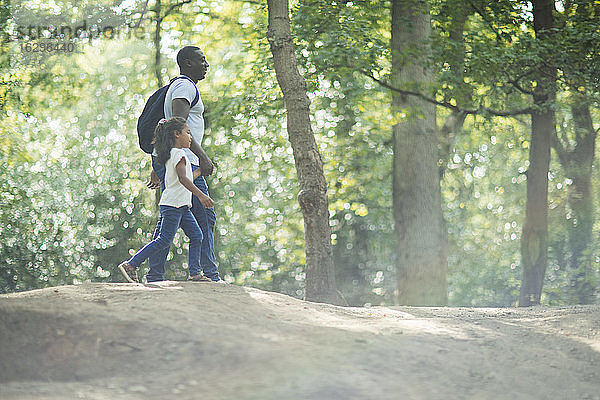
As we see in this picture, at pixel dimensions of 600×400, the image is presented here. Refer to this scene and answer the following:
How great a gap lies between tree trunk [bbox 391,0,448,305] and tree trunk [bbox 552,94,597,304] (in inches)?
279

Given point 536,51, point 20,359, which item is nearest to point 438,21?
point 536,51

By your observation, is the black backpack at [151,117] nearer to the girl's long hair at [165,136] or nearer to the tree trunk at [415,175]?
the girl's long hair at [165,136]

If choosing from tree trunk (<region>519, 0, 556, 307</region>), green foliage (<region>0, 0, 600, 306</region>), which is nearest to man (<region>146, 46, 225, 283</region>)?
green foliage (<region>0, 0, 600, 306</region>)

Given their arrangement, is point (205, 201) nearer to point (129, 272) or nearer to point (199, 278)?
point (199, 278)

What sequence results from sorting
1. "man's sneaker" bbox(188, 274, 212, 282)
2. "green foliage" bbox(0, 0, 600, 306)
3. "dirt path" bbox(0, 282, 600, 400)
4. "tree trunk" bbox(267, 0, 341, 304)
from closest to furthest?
"dirt path" bbox(0, 282, 600, 400)
"man's sneaker" bbox(188, 274, 212, 282)
"tree trunk" bbox(267, 0, 341, 304)
"green foliage" bbox(0, 0, 600, 306)

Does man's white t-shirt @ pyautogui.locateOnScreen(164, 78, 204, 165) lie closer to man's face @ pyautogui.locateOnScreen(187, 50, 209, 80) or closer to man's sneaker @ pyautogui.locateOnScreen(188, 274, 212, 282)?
man's face @ pyautogui.locateOnScreen(187, 50, 209, 80)

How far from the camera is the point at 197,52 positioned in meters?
6.94

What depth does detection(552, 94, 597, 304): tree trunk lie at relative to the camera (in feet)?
56.1

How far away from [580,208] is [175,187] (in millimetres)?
13755

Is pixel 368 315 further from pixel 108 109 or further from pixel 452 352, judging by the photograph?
pixel 108 109

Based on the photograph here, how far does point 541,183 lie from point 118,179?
11.6 m

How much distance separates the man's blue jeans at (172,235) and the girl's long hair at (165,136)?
19.1 inches

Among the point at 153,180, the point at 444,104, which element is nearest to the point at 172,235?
the point at 153,180

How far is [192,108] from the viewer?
670 cm
